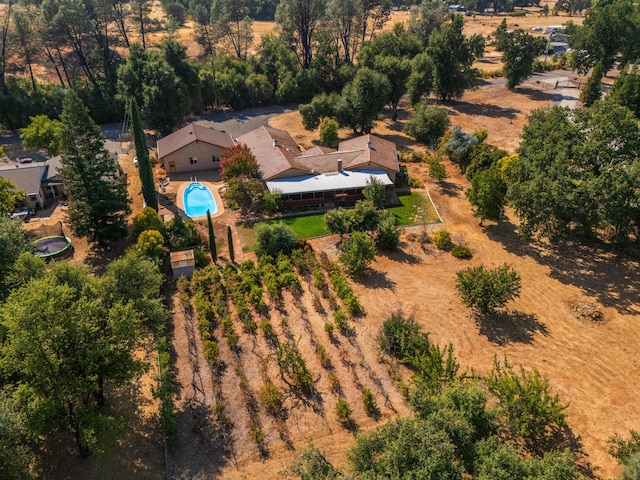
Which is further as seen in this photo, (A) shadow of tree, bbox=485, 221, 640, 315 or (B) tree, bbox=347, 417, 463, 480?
(A) shadow of tree, bbox=485, 221, 640, 315

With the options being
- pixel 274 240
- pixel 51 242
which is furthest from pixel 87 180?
pixel 274 240

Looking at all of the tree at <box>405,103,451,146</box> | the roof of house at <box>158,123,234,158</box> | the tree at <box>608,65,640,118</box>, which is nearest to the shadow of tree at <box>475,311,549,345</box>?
the tree at <box>405,103,451,146</box>

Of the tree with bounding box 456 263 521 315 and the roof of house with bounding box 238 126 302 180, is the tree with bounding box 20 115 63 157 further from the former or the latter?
the tree with bounding box 456 263 521 315

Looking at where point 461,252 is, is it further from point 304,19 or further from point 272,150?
point 304,19

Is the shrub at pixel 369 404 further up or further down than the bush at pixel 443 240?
further down

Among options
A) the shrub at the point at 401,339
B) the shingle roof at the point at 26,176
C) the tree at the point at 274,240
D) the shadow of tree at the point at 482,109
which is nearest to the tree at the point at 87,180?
the shingle roof at the point at 26,176

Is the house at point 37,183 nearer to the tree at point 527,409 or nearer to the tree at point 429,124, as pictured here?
the tree at point 527,409
